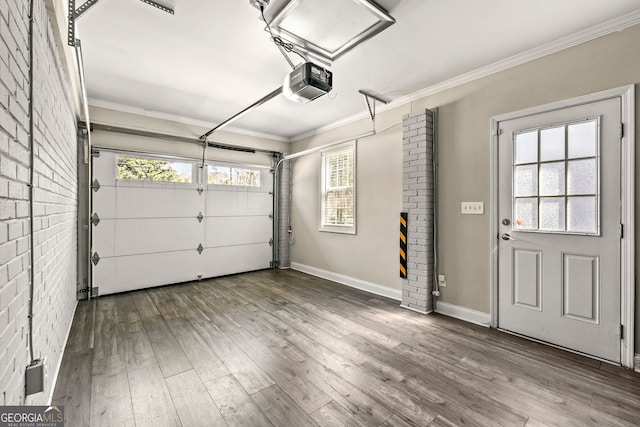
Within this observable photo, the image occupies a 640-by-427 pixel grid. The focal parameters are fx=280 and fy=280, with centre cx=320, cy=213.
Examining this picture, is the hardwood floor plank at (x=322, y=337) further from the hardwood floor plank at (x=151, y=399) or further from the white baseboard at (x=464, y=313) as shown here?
the white baseboard at (x=464, y=313)

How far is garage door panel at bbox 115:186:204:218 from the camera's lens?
424cm

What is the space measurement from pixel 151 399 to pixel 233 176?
4049mm

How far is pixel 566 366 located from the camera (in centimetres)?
228

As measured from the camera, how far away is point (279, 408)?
1.79 m

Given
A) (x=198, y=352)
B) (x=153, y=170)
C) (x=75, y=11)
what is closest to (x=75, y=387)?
(x=198, y=352)

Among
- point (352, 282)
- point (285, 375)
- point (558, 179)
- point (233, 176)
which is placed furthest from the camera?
point (233, 176)

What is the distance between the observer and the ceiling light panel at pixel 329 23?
208cm

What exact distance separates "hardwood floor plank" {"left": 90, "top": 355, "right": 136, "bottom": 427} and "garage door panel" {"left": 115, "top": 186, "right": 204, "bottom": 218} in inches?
101

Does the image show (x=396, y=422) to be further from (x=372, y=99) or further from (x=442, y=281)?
(x=372, y=99)

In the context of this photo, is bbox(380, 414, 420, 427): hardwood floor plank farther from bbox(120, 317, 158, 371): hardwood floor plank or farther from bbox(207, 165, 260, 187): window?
bbox(207, 165, 260, 187): window

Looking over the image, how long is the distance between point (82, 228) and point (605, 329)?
19.7ft

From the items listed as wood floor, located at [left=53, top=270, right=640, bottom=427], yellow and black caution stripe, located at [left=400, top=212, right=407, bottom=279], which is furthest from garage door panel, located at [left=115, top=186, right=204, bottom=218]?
yellow and black caution stripe, located at [left=400, top=212, right=407, bottom=279]

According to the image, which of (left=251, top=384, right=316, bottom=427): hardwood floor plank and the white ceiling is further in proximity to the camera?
the white ceiling

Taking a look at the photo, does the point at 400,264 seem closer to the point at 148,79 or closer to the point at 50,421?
the point at 50,421
